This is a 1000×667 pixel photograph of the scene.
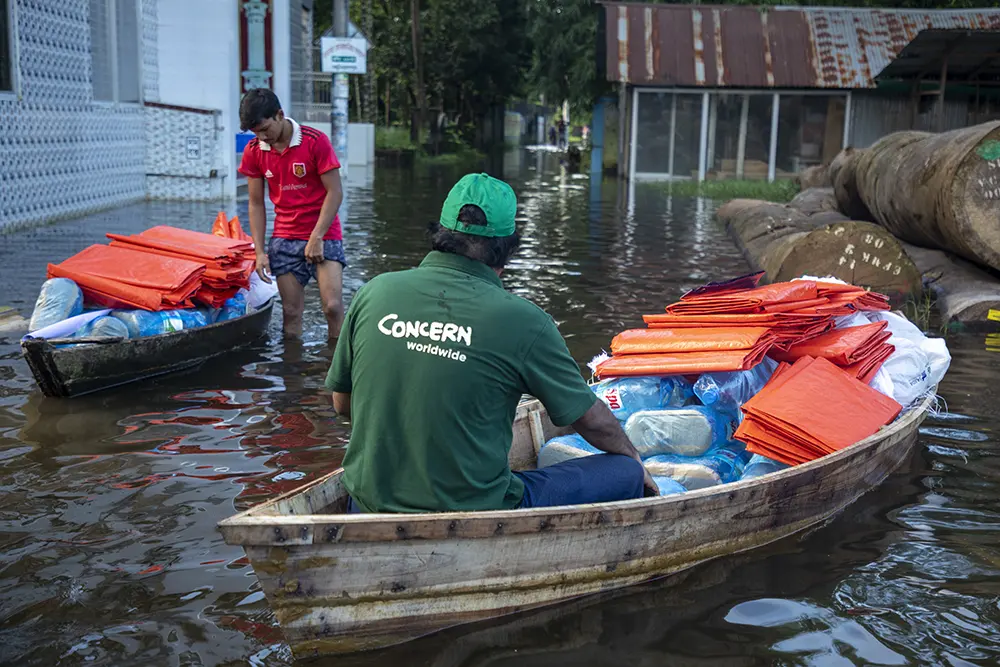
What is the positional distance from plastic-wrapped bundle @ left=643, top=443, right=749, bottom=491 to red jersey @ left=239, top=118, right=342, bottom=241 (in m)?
3.76

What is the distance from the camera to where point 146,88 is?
19.6 meters

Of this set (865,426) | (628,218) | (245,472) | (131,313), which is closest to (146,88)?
(628,218)

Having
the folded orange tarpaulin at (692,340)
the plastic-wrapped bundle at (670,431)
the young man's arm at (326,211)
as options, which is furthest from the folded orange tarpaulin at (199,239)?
the plastic-wrapped bundle at (670,431)

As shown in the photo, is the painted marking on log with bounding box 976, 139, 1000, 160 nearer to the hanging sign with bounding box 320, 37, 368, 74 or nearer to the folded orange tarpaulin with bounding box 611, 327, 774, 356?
the folded orange tarpaulin with bounding box 611, 327, 774, 356

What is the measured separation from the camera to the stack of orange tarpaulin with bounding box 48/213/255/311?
7.52m

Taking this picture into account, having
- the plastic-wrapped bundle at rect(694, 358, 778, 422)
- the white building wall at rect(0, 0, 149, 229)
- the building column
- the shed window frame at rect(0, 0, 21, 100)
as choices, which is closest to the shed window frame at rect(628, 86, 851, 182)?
the building column

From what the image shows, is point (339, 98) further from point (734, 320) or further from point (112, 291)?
point (734, 320)

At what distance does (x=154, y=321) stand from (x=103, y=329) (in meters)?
0.41

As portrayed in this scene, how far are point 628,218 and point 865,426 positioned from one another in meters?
14.9

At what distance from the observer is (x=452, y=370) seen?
12.4 feet

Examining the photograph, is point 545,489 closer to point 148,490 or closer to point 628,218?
point 148,490

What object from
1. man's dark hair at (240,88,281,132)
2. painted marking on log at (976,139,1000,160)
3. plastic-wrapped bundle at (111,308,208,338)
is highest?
man's dark hair at (240,88,281,132)

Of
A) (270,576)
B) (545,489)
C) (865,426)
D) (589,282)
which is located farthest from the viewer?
(589,282)

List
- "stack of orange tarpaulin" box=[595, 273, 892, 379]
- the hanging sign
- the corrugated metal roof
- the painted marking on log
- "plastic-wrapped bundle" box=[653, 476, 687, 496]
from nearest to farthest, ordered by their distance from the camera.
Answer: "plastic-wrapped bundle" box=[653, 476, 687, 496] < "stack of orange tarpaulin" box=[595, 273, 892, 379] < the painted marking on log < the hanging sign < the corrugated metal roof
